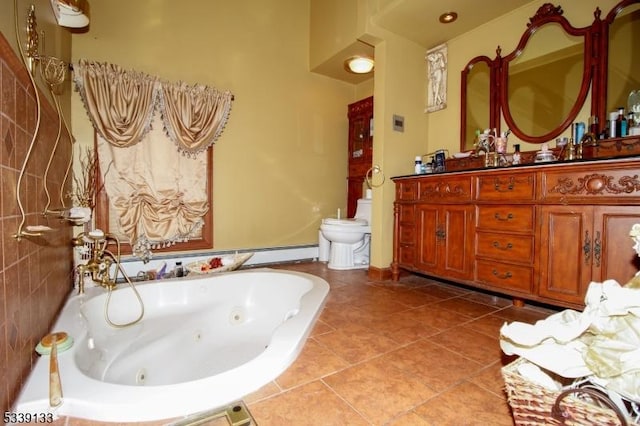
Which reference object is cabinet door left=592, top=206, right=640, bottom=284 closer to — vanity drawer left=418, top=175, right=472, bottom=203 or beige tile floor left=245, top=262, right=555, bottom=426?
beige tile floor left=245, top=262, right=555, bottom=426

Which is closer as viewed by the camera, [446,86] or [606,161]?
[606,161]

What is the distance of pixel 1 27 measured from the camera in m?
0.92

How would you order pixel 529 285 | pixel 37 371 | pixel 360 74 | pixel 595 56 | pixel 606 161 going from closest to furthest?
pixel 37 371
pixel 606 161
pixel 529 285
pixel 595 56
pixel 360 74

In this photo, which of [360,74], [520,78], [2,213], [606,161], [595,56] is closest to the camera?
[2,213]

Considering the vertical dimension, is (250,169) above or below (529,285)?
above

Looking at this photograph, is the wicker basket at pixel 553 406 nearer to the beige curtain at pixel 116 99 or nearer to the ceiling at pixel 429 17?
the ceiling at pixel 429 17

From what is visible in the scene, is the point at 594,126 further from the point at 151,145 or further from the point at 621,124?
the point at 151,145

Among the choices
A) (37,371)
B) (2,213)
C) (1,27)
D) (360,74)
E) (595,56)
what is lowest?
(37,371)

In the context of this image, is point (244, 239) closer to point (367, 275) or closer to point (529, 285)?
point (367, 275)

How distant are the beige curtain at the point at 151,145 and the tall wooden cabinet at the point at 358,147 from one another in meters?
1.53

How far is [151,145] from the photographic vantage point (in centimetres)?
263

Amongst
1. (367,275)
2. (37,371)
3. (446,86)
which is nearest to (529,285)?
(367,275)

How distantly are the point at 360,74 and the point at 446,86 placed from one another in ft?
3.65

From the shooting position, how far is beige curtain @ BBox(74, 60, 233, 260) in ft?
7.85
